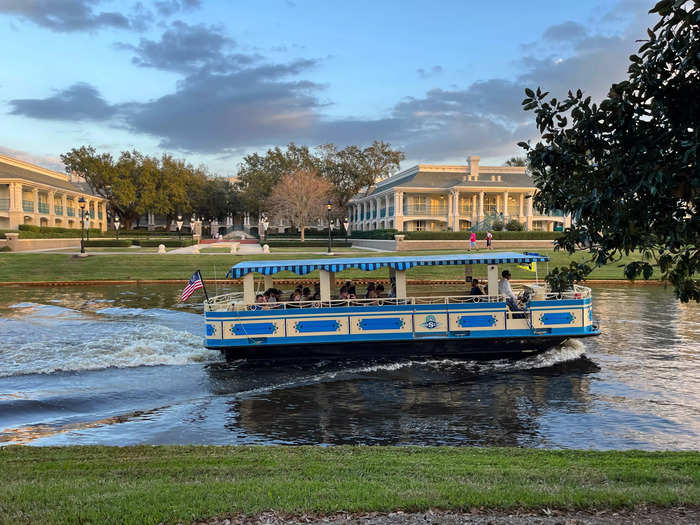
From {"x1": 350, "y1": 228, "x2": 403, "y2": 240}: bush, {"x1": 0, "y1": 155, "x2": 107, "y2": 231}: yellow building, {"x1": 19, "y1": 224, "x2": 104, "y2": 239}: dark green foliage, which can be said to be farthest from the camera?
{"x1": 350, "y1": 228, "x2": 403, "y2": 240}: bush

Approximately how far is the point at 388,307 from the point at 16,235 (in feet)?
182

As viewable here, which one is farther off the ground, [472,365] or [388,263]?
[388,263]

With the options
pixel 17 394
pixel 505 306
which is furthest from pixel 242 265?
pixel 505 306

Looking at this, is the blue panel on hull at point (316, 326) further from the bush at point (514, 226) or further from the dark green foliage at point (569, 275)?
the bush at point (514, 226)

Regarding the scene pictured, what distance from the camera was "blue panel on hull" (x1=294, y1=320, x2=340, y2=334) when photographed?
17078 millimetres

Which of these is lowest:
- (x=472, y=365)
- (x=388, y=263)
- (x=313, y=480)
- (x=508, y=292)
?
(x=472, y=365)

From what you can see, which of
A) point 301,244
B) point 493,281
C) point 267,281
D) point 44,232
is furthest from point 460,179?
point 493,281

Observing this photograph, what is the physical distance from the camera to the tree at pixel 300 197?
79.3m

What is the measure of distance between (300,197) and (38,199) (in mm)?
35118

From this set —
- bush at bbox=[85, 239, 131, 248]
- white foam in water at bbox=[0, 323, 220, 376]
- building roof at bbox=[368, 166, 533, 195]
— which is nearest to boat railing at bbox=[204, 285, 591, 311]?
white foam in water at bbox=[0, 323, 220, 376]

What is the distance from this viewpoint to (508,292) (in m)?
17.1

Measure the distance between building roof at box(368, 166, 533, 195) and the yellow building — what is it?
44.4m

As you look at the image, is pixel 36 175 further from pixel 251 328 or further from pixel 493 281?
pixel 493 281

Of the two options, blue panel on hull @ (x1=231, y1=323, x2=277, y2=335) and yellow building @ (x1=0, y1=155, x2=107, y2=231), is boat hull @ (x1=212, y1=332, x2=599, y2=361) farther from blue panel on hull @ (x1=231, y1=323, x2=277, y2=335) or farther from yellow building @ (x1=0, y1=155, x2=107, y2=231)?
yellow building @ (x1=0, y1=155, x2=107, y2=231)
